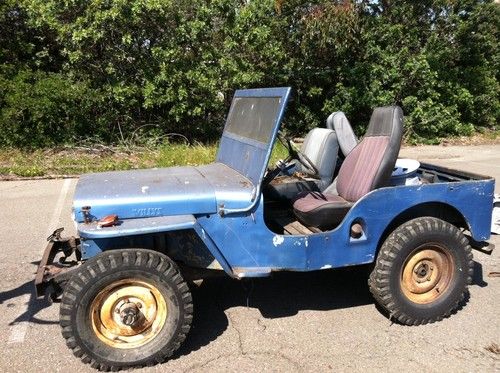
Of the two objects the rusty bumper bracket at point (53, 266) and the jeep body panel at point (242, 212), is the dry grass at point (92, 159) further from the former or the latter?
the jeep body panel at point (242, 212)

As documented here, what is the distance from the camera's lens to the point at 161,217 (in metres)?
3.18

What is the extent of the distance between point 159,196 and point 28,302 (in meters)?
1.65

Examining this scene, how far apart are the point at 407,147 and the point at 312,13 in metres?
4.12

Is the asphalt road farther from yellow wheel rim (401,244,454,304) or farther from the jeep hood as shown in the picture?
the jeep hood

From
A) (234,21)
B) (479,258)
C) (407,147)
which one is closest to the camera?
(479,258)

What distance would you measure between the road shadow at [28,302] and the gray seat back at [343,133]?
2.91 metres

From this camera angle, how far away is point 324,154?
4.71 meters

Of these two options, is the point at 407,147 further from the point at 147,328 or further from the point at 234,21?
the point at 147,328

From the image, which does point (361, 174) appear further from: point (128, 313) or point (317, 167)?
point (128, 313)

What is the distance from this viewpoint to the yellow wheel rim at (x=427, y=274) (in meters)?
3.68

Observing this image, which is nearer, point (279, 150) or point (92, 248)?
point (92, 248)

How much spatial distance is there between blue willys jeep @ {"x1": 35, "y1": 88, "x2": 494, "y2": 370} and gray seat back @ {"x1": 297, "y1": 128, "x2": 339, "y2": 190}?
0.41 m

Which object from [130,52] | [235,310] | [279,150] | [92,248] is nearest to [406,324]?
[235,310]

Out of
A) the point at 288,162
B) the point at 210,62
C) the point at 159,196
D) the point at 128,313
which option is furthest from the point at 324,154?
the point at 210,62
